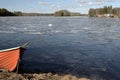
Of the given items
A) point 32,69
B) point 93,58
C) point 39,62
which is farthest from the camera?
point 93,58

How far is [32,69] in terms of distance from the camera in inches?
757

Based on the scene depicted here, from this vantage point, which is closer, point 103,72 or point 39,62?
point 103,72

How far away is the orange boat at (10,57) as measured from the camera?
1628cm

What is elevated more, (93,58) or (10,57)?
(10,57)

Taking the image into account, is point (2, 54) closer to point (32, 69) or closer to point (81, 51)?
point (32, 69)

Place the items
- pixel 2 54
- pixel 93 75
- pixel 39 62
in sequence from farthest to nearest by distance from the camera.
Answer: pixel 39 62 → pixel 93 75 → pixel 2 54

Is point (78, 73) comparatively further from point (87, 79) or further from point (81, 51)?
point (81, 51)

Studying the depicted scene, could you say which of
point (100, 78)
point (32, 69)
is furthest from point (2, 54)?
point (100, 78)

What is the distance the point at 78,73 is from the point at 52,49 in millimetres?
9747

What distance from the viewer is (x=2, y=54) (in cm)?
1641

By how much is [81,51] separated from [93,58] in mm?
3373

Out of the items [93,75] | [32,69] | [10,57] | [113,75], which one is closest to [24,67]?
[32,69]

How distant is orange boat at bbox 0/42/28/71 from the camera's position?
53.4 ft

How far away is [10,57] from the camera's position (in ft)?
54.8
